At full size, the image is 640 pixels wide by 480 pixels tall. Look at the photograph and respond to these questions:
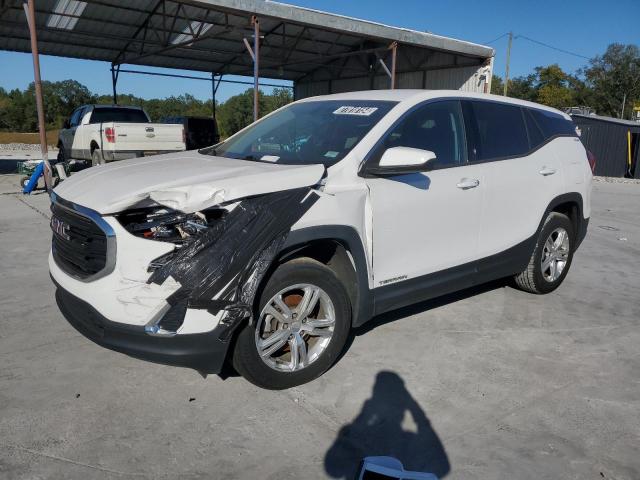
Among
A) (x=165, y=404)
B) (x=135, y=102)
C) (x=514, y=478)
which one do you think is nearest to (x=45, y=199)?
(x=165, y=404)

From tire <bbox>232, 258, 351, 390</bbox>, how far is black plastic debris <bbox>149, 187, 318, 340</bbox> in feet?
Answer: 0.69

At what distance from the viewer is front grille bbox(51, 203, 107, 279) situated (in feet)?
9.08

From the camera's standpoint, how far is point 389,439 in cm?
271

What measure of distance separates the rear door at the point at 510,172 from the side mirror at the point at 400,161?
3.03ft

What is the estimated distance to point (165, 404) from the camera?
298 centimetres

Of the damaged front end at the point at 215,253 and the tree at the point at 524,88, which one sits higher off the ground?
the tree at the point at 524,88

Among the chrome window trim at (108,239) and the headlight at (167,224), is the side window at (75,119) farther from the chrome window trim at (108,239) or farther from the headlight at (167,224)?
the headlight at (167,224)

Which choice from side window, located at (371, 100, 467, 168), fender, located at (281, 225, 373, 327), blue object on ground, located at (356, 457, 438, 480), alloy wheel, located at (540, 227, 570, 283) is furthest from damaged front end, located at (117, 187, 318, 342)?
alloy wheel, located at (540, 227, 570, 283)

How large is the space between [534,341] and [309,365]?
6.43ft

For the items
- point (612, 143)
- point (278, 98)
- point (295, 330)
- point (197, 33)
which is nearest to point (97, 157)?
point (197, 33)

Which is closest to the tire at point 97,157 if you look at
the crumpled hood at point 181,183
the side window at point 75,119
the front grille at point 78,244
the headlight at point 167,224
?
the side window at point 75,119

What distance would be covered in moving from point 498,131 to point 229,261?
2.84 m

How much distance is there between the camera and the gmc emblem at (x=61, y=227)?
10.2ft

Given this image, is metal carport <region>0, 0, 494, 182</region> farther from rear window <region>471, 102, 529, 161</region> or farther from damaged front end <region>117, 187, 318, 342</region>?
damaged front end <region>117, 187, 318, 342</region>
